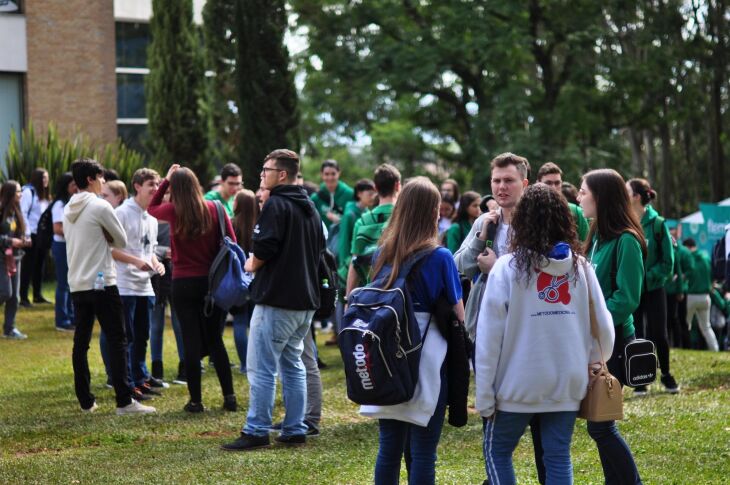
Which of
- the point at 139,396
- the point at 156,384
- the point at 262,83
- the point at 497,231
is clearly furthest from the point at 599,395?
the point at 262,83

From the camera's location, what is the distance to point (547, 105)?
98.2 ft

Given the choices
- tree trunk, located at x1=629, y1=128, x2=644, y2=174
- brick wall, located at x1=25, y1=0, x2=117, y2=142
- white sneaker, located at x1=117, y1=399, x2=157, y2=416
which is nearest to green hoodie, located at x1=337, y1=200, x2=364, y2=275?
white sneaker, located at x1=117, y1=399, x2=157, y2=416

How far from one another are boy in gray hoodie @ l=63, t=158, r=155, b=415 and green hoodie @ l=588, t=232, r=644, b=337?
14.8 ft

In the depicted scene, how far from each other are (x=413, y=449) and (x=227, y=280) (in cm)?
364

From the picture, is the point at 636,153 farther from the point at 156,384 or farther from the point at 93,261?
the point at 93,261

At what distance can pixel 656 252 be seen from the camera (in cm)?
970

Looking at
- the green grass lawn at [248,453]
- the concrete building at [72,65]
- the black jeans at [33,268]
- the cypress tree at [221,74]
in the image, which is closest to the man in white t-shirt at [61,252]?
the black jeans at [33,268]

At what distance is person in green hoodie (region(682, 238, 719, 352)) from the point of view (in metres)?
18.2

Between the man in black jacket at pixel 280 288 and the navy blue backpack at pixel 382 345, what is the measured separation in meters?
2.17

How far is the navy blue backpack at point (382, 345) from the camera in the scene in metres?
5.32

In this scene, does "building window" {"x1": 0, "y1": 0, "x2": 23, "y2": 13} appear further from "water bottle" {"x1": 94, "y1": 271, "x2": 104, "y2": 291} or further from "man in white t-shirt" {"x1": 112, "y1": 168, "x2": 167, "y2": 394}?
"water bottle" {"x1": 94, "y1": 271, "x2": 104, "y2": 291}

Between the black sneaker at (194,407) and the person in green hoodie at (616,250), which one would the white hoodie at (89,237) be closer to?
the black sneaker at (194,407)

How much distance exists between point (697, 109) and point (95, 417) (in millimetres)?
26420

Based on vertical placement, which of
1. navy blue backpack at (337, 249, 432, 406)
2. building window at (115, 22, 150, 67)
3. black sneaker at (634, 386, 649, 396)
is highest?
building window at (115, 22, 150, 67)
